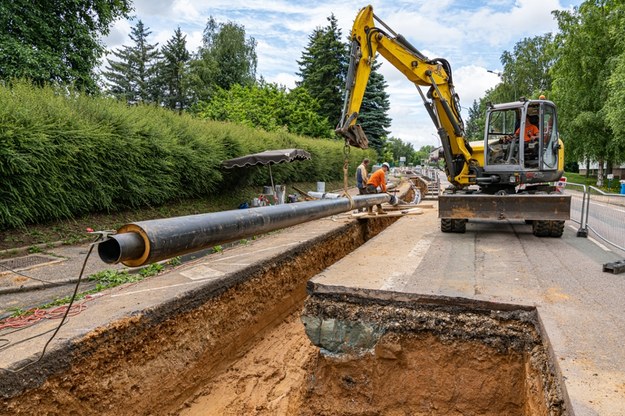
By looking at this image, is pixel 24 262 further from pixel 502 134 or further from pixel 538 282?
pixel 502 134

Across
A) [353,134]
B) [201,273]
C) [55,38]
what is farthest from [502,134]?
[55,38]

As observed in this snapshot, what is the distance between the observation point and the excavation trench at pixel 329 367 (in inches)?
129

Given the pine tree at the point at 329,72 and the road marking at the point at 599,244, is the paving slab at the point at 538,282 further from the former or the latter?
the pine tree at the point at 329,72

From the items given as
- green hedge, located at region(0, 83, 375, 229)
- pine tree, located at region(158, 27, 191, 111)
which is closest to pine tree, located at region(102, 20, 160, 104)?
pine tree, located at region(158, 27, 191, 111)

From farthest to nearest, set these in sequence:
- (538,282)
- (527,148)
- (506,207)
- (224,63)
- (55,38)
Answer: (224,63) < (55,38) < (527,148) < (506,207) < (538,282)

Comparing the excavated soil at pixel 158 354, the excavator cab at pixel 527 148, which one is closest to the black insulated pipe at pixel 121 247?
the excavated soil at pixel 158 354

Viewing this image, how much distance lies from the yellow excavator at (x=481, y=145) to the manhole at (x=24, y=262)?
555cm

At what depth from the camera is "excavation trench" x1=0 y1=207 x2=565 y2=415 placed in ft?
10.7

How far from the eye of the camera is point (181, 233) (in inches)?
97.2

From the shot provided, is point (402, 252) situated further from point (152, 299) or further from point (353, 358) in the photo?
point (152, 299)

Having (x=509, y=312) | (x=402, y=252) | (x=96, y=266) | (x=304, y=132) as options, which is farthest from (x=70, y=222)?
(x=304, y=132)

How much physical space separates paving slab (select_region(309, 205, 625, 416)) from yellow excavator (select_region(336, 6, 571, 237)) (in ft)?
1.74

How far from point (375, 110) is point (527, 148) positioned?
2773cm

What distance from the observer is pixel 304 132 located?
30344 mm
